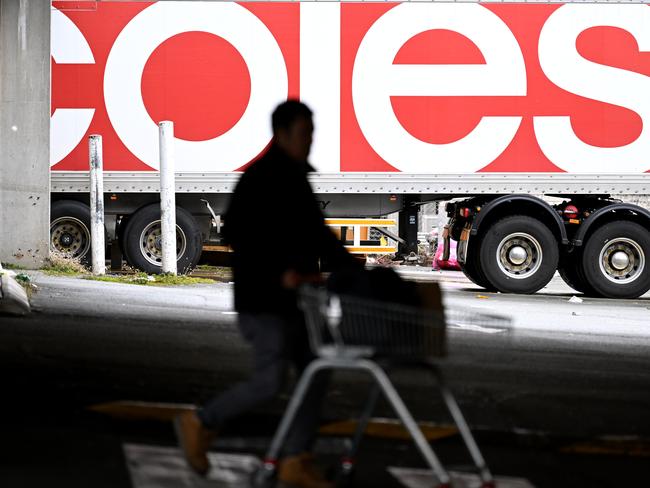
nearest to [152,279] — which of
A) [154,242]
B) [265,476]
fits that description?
[154,242]

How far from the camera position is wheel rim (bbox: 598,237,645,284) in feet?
53.9

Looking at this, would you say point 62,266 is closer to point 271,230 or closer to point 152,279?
point 152,279

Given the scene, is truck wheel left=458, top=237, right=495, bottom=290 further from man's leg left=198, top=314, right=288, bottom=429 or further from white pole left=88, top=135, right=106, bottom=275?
man's leg left=198, top=314, right=288, bottom=429

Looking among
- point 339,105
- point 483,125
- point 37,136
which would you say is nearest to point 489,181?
point 483,125

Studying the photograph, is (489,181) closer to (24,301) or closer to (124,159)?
(124,159)

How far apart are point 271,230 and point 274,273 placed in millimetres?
205

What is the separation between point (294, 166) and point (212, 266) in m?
15.2

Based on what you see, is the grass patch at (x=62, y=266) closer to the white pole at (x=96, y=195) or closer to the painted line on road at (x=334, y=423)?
the white pole at (x=96, y=195)

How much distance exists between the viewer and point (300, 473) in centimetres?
489

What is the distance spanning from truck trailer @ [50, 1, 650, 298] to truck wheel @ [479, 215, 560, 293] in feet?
1.20

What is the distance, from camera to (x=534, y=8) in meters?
16.9

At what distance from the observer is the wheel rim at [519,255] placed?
53.7ft

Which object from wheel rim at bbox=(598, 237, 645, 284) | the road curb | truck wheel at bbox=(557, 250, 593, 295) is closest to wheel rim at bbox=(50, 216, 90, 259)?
the road curb

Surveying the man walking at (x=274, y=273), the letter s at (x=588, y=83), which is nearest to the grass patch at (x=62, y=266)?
the letter s at (x=588, y=83)
